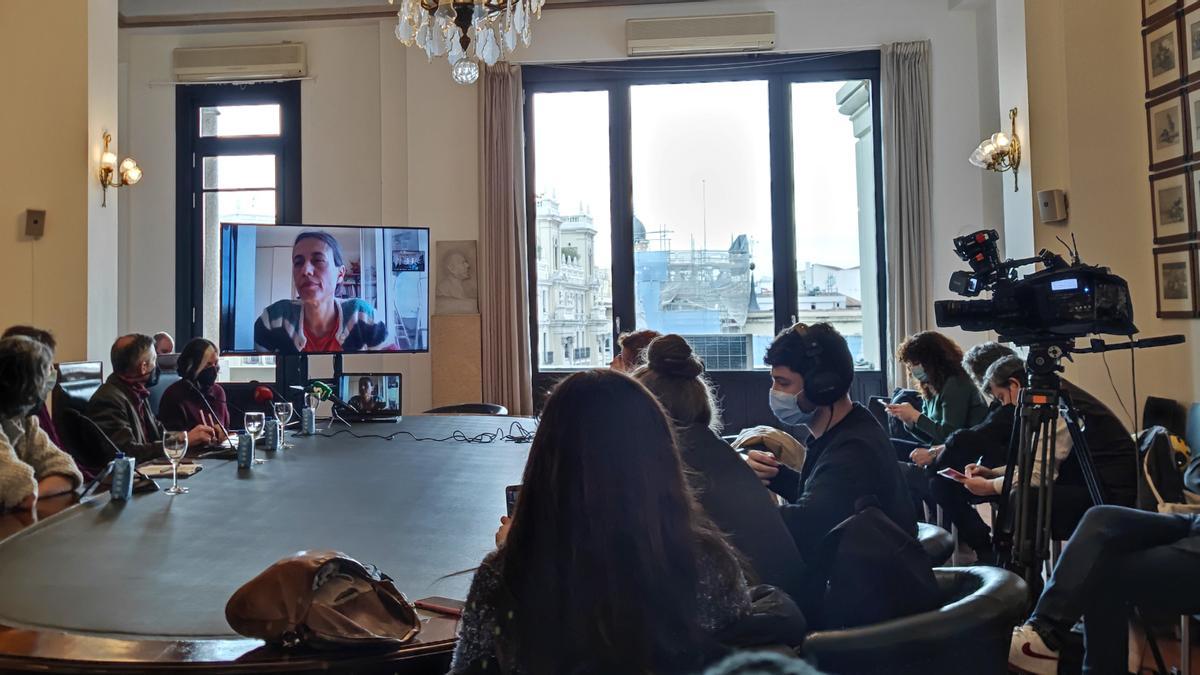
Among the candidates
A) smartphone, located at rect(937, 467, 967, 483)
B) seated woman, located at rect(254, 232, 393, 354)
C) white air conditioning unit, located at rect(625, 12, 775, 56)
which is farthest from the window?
smartphone, located at rect(937, 467, 967, 483)

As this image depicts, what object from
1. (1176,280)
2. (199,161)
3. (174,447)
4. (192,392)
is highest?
(199,161)

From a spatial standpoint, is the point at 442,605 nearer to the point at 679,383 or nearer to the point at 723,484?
the point at 723,484

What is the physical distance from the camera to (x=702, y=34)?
19.4ft

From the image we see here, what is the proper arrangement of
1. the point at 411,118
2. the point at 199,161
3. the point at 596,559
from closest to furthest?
the point at 596,559
the point at 411,118
the point at 199,161

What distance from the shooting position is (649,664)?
0.95m

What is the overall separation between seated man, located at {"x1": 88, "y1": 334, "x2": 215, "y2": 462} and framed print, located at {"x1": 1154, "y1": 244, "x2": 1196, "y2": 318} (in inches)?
156

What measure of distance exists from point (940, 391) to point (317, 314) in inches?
130

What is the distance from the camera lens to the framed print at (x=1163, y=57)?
3.24m

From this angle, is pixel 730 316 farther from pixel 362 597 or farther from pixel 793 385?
pixel 362 597

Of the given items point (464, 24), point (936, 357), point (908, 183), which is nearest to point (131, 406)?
point (464, 24)

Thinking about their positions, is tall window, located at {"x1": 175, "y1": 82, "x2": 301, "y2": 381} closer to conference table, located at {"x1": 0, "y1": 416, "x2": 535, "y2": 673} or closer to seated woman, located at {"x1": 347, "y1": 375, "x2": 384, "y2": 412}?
seated woman, located at {"x1": 347, "y1": 375, "x2": 384, "y2": 412}

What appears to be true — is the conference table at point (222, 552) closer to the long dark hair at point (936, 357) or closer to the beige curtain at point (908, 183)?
the long dark hair at point (936, 357)

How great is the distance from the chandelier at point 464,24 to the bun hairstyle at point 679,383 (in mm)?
1585

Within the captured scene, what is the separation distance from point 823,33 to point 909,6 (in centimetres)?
67
